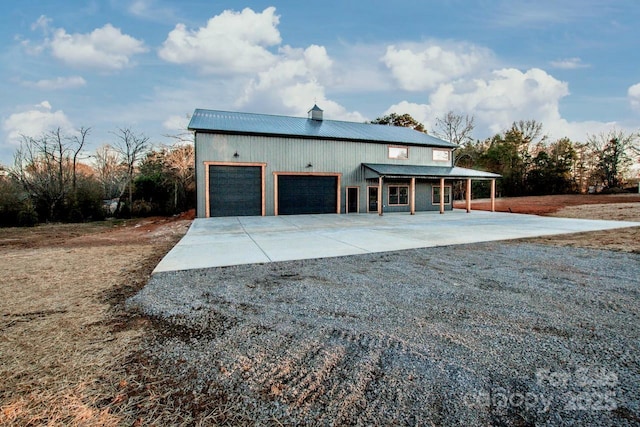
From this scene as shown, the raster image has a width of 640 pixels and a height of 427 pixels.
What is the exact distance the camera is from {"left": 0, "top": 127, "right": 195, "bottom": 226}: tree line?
579 inches

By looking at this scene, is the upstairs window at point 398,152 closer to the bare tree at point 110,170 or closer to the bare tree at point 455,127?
the bare tree at point 110,170

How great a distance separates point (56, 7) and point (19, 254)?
822cm

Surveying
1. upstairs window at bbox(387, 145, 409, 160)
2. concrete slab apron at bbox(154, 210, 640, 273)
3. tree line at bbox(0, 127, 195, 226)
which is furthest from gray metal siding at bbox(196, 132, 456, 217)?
concrete slab apron at bbox(154, 210, 640, 273)

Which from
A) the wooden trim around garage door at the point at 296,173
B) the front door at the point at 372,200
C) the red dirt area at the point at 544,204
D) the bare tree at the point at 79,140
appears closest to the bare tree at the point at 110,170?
the bare tree at the point at 79,140

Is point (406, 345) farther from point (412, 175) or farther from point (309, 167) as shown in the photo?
point (412, 175)

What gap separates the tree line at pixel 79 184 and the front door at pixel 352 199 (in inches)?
408

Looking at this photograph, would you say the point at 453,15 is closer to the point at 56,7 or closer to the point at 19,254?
the point at 56,7

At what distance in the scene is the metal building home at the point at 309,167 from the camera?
584 inches

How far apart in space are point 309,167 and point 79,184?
1243 cm

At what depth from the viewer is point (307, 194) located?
16406 mm

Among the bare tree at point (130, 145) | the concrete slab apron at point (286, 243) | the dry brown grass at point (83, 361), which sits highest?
the bare tree at point (130, 145)

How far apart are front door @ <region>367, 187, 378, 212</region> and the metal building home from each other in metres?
0.06

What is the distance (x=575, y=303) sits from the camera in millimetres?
3293

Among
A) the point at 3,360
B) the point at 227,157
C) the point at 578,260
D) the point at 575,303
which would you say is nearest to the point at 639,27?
the point at 578,260
